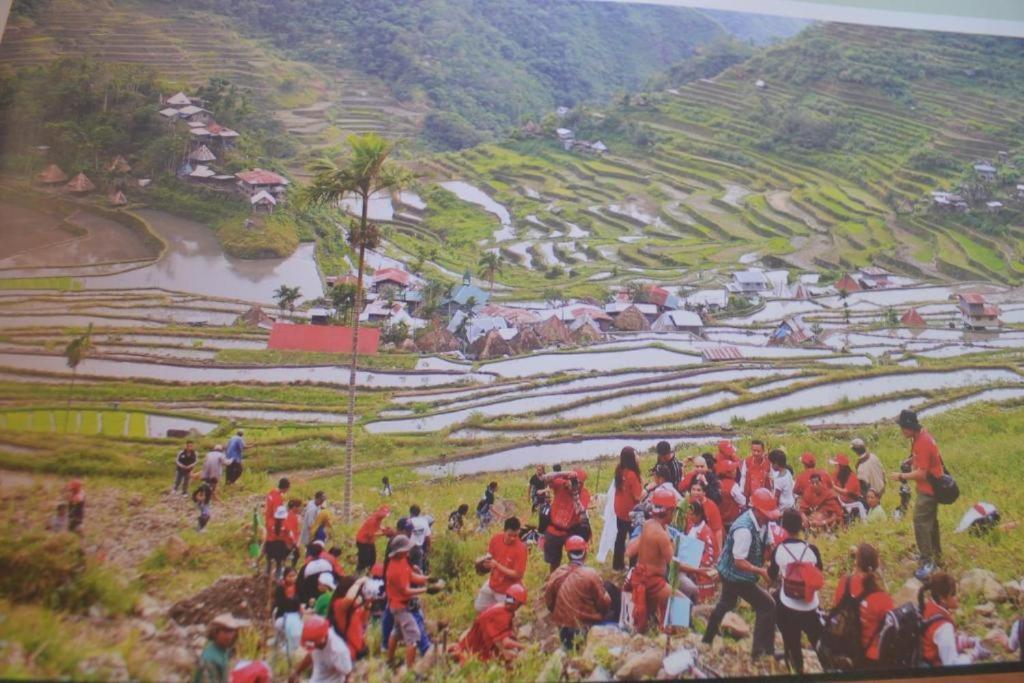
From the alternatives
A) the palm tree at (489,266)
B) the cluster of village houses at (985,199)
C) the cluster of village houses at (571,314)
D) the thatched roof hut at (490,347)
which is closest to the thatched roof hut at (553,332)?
the cluster of village houses at (571,314)

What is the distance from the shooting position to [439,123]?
5883 millimetres

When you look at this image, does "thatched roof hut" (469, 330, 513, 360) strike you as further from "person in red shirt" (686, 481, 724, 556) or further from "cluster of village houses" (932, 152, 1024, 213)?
"cluster of village houses" (932, 152, 1024, 213)

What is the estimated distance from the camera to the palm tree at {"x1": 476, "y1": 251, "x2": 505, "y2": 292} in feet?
16.8

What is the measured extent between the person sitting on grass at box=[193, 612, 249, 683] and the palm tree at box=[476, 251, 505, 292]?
2.97m

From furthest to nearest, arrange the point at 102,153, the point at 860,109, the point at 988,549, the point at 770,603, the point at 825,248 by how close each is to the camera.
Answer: the point at 860,109
the point at 825,248
the point at 102,153
the point at 988,549
the point at 770,603

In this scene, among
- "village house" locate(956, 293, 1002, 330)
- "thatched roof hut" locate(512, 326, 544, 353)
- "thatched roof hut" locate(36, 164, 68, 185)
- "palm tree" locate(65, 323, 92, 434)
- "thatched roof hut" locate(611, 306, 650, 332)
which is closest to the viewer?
"palm tree" locate(65, 323, 92, 434)

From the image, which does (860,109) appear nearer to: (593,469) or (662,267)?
(662,267)

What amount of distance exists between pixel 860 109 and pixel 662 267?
3.32 meters

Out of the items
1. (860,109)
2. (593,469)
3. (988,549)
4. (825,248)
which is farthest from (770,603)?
(860,109)

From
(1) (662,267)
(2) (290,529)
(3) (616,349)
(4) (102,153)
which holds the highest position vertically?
(4) (102,153)

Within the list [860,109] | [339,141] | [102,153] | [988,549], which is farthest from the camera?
[860,109]

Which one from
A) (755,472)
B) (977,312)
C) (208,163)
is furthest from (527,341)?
(977,312)

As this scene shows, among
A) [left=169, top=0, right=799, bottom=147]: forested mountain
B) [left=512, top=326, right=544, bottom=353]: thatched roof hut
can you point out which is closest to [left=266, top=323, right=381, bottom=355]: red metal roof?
[left=512, top=326, right=544, bottom=353]: thatched roof hut

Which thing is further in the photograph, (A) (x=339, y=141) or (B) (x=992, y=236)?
(B) (x=992, y=236)
